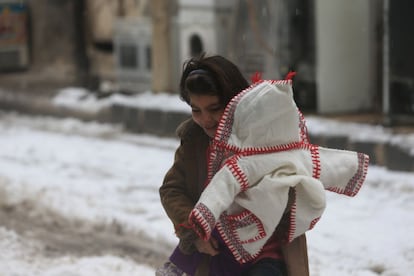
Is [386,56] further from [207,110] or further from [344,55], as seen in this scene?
[207,110]

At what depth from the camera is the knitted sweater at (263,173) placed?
2.74 metres

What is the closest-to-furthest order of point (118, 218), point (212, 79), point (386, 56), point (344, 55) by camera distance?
1. point (212, 79)
2. point (118, 218)
3. point (386, 56)
4. point (344, 55)

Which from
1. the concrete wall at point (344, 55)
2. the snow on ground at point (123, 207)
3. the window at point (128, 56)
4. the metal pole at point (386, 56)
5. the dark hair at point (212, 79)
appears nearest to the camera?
the dark hair at point (212, 79)

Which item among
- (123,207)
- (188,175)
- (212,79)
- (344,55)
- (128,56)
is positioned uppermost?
(212,79)

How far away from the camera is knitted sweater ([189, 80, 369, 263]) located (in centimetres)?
274

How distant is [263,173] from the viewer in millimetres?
2770

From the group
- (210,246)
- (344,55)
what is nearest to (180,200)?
(210,246)

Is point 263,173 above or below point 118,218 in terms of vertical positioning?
above

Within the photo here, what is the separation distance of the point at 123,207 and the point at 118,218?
1.13ft

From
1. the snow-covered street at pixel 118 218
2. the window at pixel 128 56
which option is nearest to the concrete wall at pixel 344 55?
the snow-covered street at pixel 118 218

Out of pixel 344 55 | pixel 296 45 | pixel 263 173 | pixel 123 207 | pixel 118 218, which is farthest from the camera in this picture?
pixel 296 45

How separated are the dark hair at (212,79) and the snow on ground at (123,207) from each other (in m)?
1.87

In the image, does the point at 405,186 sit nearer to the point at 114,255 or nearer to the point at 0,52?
the point at 114,255

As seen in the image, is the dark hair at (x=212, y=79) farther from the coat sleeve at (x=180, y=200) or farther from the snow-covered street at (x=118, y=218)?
the snow-covered street at (x=118, y=218)
